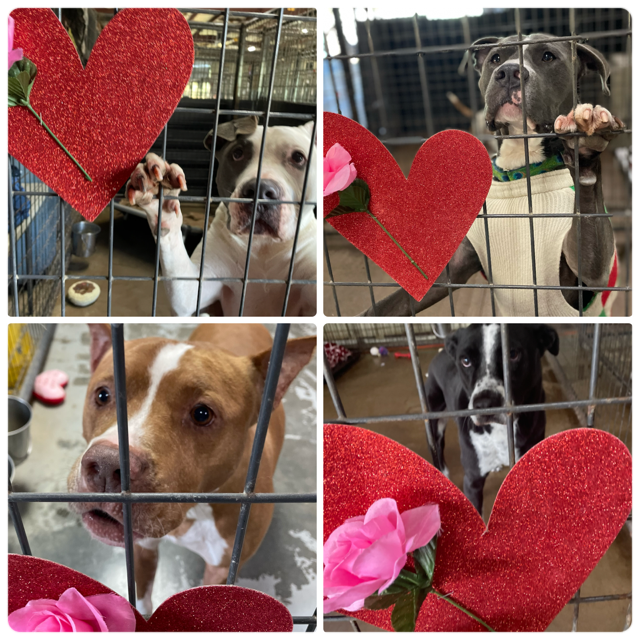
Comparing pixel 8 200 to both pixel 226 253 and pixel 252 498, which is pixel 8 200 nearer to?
pixel 226 253

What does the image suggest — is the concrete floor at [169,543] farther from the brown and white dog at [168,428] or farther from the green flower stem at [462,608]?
the green flower stem at [462,608]

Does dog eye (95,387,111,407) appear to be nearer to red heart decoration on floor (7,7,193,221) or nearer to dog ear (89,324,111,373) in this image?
dog ear (89,324,111,373)

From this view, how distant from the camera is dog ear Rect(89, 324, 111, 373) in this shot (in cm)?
62

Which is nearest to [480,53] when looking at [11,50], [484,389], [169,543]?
[484,389]

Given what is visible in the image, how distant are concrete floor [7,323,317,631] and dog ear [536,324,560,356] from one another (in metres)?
0.25

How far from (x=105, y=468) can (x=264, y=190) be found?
33 centimetres

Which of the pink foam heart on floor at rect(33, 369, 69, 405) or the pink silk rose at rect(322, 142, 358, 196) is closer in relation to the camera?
the pink silk rose at rect(322, 142, 358, 196)

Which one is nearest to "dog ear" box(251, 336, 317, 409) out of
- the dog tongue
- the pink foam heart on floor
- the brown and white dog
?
the brown and white dog

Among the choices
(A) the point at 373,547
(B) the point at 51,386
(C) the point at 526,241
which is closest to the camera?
(A) the point at 373,547

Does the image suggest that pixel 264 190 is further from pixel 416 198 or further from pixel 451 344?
pixel 451 344

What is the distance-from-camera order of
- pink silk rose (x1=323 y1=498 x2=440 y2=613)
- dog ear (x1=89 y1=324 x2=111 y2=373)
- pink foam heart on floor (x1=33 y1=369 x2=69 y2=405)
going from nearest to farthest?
pink silk rose (x1=323 y1=498 x2=440 y2=613)
dog ear (x1=89 y1=324 x2=111 y2=373)
pink foam heart on floor (x1=33 y1=369 x2=69 y2=405)

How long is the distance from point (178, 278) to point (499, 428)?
41 cm

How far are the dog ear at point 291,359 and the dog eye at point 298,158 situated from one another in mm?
192

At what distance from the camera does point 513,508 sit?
21.0 inches
